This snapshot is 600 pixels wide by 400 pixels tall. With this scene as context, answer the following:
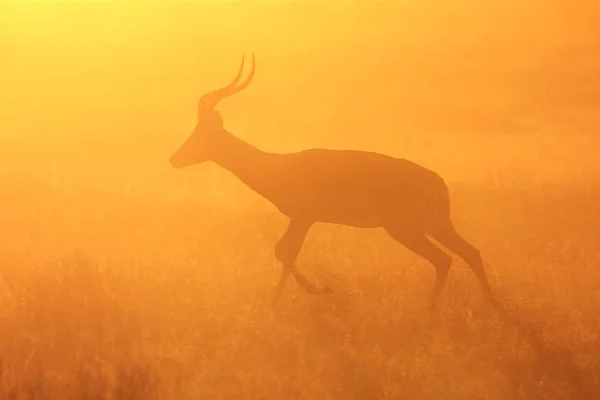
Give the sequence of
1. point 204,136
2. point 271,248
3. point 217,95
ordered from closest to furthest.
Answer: point 217,95 < point 204,136 < point 271,248

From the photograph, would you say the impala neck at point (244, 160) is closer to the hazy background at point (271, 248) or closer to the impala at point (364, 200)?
the impala at point (364, 200)

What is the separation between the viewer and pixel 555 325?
8016mm

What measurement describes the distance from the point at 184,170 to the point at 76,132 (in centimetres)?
660

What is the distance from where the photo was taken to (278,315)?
8656 millimetres

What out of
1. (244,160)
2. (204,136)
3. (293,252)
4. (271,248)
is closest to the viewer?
(293,252)

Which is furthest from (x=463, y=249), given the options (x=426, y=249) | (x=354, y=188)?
(x=354, y=188)

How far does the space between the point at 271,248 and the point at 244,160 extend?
1863 millimetres

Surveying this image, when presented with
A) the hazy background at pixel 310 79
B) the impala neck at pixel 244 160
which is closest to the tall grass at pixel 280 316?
the impala neck at pixel 244 160

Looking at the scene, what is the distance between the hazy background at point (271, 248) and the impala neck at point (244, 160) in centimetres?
105

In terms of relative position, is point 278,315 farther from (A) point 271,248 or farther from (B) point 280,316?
(A) point 271,248

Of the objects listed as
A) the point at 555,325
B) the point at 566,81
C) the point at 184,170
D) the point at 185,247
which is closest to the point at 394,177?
the point at 555,325

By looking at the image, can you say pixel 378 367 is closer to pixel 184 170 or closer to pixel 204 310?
pixel 204 310

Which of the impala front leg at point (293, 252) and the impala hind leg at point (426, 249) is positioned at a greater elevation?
the impala hind leg at point (426, 249)

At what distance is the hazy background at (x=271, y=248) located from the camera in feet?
23.6
